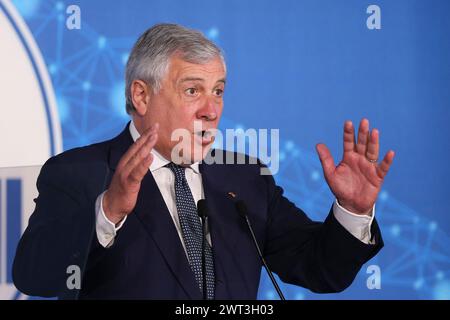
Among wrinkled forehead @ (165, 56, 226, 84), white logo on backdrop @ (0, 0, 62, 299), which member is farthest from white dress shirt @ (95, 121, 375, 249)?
white logo on backdrop @ (0, 0, 62, 299)

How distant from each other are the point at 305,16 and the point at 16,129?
1.29 meters

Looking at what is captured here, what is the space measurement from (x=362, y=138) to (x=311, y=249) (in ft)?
1.48

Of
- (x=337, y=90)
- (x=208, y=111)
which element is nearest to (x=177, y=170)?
(x=208, y=111)

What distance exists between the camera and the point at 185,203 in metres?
2.13

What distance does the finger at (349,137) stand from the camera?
2.00 meters

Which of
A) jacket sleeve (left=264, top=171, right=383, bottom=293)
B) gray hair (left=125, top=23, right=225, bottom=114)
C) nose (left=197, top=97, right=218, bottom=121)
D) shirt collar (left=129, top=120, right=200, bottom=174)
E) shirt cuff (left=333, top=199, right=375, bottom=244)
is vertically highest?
gray hair (left=125, top=23, right=225, bottom=114)

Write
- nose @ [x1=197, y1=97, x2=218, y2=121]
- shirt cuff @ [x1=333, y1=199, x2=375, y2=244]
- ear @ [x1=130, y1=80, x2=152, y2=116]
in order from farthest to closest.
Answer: ear @ [x1=130, y1=80, x2=152, y2=116], nose @ [x1=197, y1=97, x2=218, y2=121], shirt cuff @ [x1=333, y1=199, x2=375, y2=244]

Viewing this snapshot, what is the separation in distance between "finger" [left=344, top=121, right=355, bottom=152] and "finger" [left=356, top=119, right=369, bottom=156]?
0.02m

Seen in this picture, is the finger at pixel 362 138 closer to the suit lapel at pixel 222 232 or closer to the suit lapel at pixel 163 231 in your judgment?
the suit lapel at pixel 222 232

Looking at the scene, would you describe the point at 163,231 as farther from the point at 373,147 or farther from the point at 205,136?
the point at 373,147

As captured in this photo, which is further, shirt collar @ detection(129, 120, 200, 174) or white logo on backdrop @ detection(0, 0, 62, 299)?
white logo on backdrop @ detection(0, 0, 62, 299)

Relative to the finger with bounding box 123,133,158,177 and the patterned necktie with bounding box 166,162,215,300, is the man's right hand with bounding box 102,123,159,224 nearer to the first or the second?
the finger with bounding box 123,133,158,177

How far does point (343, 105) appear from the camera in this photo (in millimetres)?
2980

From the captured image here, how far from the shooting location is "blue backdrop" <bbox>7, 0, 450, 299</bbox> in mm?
2883
